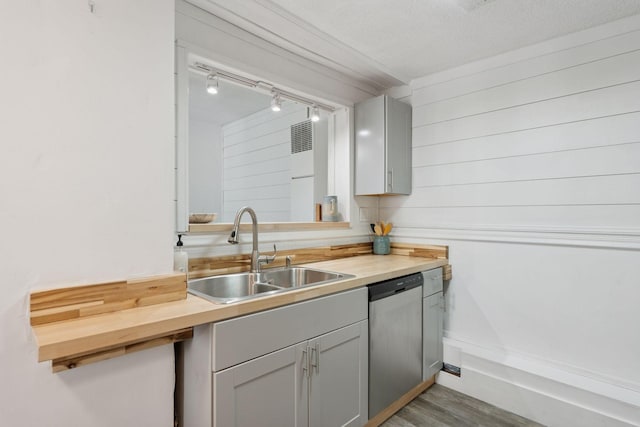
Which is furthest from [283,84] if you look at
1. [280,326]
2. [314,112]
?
[280,326]

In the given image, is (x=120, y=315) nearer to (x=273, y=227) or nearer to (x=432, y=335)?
(x=273, y=227)

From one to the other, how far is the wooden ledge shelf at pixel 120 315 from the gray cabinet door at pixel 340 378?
30 cm

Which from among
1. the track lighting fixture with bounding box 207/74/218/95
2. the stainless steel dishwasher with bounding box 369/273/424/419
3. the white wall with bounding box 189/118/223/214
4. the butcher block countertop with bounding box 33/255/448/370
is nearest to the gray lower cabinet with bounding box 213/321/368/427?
the stainless steel dishwasher with bounding box 369/273/424/419

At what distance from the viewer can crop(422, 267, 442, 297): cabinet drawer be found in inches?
96.4

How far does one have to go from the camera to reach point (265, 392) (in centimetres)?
143

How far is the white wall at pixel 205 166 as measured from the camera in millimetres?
4871

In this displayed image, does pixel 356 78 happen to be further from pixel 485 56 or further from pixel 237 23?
pixel 237 23

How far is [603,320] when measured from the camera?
2057mm

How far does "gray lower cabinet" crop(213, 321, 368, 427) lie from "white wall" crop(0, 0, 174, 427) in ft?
0.95

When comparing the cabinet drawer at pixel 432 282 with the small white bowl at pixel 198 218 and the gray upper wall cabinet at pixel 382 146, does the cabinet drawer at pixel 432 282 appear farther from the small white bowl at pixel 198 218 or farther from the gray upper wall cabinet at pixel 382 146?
the small white bowl at pixel 198 218

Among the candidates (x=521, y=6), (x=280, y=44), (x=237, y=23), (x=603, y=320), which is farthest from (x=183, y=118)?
(x=603, y=320)

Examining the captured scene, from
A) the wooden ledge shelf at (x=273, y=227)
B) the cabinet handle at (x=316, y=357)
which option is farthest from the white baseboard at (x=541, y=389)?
the cabinet handle at (x=316, y=357)

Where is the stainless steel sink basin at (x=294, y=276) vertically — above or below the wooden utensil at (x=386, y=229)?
below

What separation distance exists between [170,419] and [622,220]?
2605mm
